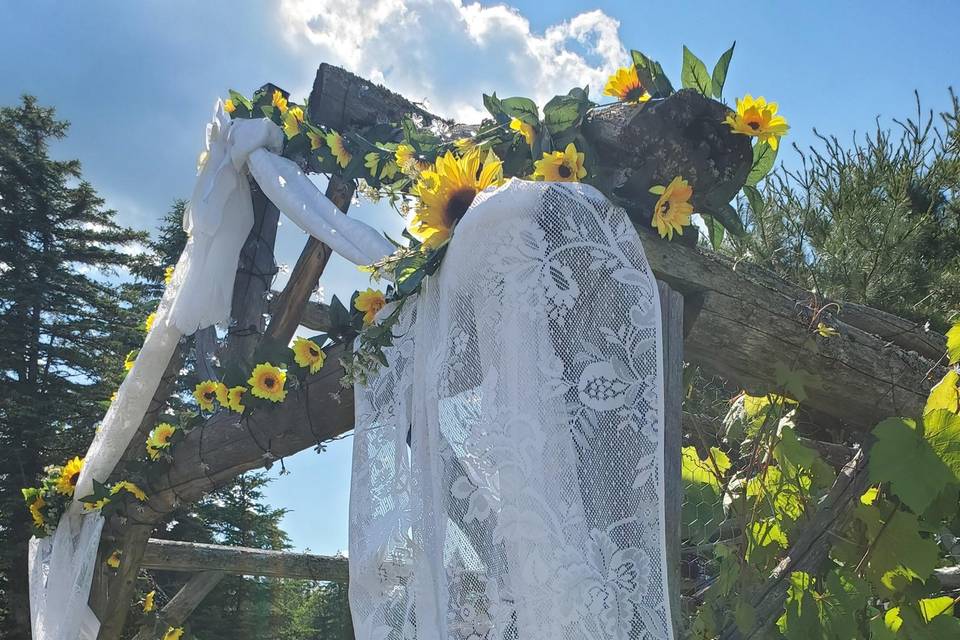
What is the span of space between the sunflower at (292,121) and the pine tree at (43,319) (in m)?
7.96

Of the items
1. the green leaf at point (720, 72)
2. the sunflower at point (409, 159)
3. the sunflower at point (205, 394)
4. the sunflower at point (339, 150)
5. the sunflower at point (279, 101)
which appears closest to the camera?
the green leaf at point (720, 72)

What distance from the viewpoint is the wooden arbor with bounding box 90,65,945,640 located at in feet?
5.31

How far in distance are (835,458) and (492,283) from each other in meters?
1.46

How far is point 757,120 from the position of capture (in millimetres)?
1635

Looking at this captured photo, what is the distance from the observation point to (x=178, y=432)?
2949mm

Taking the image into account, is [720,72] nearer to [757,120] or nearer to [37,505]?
[757,120]

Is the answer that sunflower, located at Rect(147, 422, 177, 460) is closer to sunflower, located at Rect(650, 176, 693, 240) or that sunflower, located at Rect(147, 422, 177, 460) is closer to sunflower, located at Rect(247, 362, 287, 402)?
sunflower, located at Rect(247, 362, 287, 402)

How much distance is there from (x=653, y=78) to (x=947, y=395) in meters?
0.93

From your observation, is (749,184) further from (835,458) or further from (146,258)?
(146,258)

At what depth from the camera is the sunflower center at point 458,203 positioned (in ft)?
5.16

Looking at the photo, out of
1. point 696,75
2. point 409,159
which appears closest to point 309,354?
point 409,159

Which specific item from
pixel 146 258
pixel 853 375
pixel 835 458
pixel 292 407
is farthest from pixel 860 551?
pixel 146 258

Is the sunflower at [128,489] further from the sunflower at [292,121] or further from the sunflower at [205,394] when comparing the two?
the sunflower at [292,121]

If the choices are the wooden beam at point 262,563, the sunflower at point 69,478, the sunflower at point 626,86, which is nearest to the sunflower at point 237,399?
the sunflower at point 69,478
